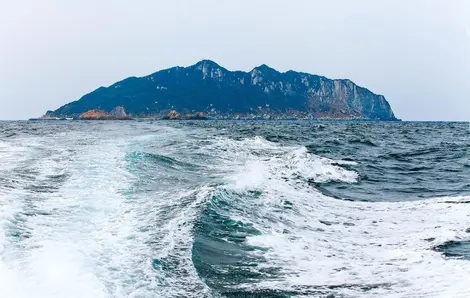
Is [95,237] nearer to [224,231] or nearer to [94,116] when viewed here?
[224,231]

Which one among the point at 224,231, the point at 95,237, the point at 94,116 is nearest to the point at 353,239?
the point at 224,231

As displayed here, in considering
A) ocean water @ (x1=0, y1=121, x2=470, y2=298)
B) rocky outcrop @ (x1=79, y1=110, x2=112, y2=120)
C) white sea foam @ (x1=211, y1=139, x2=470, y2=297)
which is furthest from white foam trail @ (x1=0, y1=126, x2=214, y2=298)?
rocky outcrop @ (x1=79, y1=110, x2=112, y2=120)

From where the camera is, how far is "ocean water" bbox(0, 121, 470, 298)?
6.11m

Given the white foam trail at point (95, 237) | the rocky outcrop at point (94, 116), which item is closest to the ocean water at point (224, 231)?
the white foam trail at point (95, 237)

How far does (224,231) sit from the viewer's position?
904 cm

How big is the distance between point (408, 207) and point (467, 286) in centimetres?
621

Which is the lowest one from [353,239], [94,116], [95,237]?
[353,239]

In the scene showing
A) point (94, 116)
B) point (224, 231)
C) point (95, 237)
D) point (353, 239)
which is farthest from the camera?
point (94, 116)

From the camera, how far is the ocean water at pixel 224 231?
20.0ft

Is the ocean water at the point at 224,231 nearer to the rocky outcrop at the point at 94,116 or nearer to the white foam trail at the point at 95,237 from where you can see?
the white foam trail at the point at 95,237

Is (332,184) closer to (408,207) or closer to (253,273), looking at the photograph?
(408,207)

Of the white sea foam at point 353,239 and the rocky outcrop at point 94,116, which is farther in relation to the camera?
the rocky outcrop at point 94,116

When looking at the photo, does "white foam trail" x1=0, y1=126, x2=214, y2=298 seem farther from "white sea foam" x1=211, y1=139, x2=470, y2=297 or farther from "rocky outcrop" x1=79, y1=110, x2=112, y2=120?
"rocky outcrop" x1=79, y1=110, x2=112, y2=120

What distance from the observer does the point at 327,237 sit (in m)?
9.03
